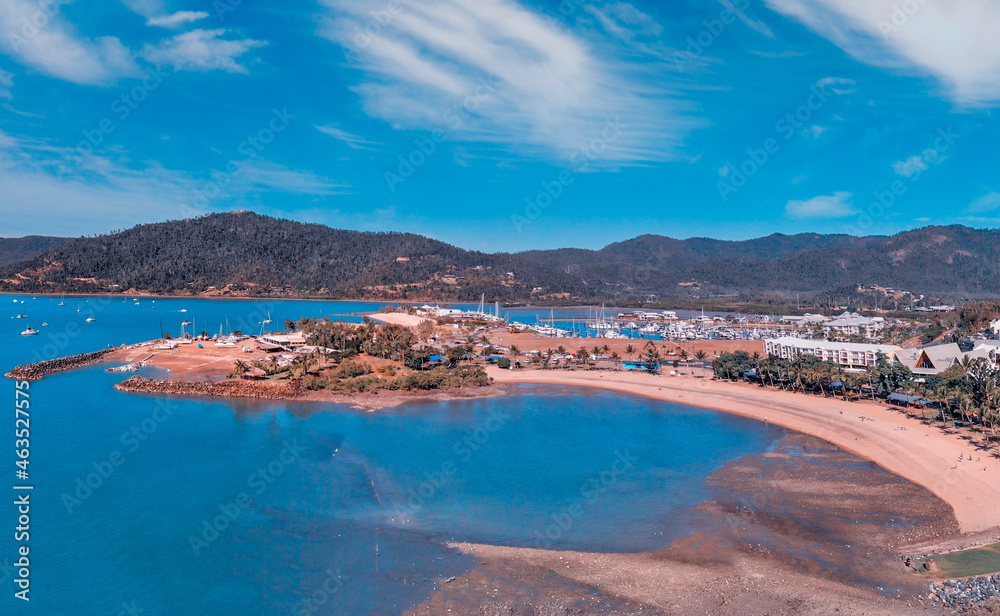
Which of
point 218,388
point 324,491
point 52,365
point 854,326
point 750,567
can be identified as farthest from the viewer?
point 854,326

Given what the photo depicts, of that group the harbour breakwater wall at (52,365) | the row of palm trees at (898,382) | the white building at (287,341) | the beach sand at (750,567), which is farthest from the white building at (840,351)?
the harbour breakwater wall at (52,365)

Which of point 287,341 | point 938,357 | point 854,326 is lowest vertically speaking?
point 287,341

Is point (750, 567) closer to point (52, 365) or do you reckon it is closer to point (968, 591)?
point (968, 591)

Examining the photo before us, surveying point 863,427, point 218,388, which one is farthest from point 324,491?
point 863,427

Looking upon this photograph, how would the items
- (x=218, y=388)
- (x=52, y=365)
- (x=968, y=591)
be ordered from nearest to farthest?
(x=968, y=591), (x=218, y=388), (x=52, y=365)

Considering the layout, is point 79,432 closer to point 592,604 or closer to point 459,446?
point 459,446

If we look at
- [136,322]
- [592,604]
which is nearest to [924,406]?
[592,604]

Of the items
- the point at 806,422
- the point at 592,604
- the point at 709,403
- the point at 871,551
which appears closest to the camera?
the point at 592,604
